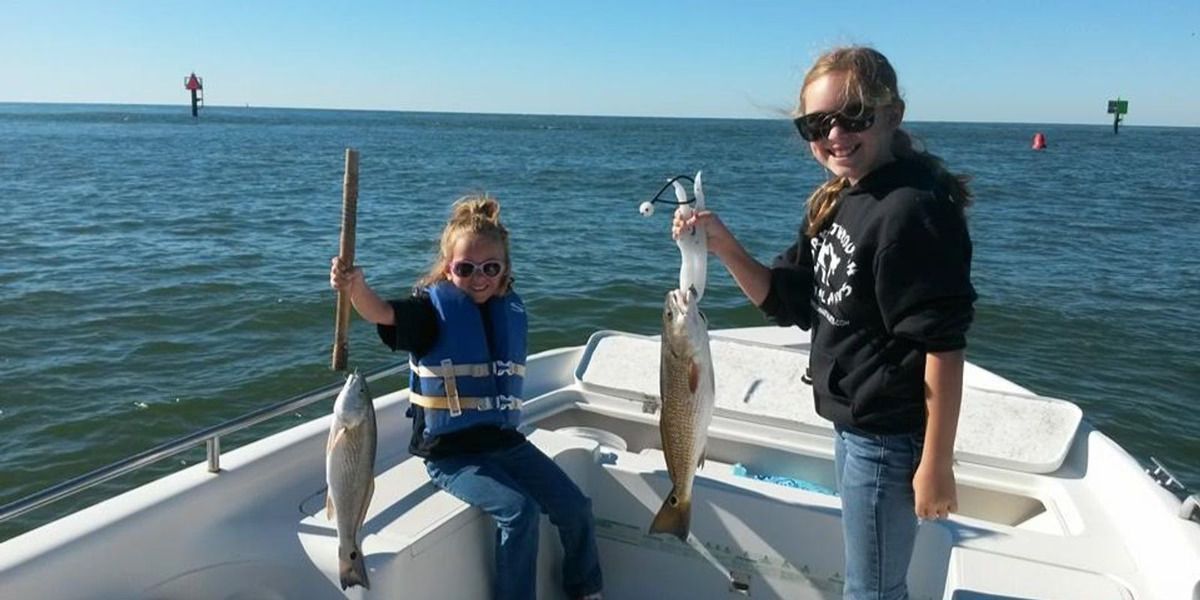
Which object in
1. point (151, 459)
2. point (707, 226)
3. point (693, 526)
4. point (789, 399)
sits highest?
point (707, 226)

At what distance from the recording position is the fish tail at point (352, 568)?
294cm

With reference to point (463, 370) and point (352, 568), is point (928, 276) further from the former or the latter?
point (352, 568)

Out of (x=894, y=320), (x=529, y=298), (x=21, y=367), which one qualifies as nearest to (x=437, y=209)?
(x=529, y=298)

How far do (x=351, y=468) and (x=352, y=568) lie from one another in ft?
1.12

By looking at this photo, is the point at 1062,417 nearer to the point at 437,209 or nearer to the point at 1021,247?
the point at 1021,247

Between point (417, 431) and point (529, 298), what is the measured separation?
32.2 feet

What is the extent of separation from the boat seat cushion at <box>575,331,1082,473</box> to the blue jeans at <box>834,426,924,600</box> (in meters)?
1.66

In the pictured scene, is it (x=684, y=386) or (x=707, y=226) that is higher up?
(x=707, y=226)

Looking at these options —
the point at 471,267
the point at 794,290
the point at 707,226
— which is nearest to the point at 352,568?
the point at 471,267

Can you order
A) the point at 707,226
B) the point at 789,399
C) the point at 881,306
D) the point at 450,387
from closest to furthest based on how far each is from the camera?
the point at 881,306 → the point at 707,226 → the point at 450,387 → the point at 789,399

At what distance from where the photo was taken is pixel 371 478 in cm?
298

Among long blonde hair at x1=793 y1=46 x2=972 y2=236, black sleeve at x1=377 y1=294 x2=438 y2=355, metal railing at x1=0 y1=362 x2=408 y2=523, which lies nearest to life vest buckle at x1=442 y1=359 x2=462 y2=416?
black sleeve at x1=377 y1=294 x2=438 y2=355

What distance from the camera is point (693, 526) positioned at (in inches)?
149

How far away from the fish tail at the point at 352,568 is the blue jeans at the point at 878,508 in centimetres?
159
